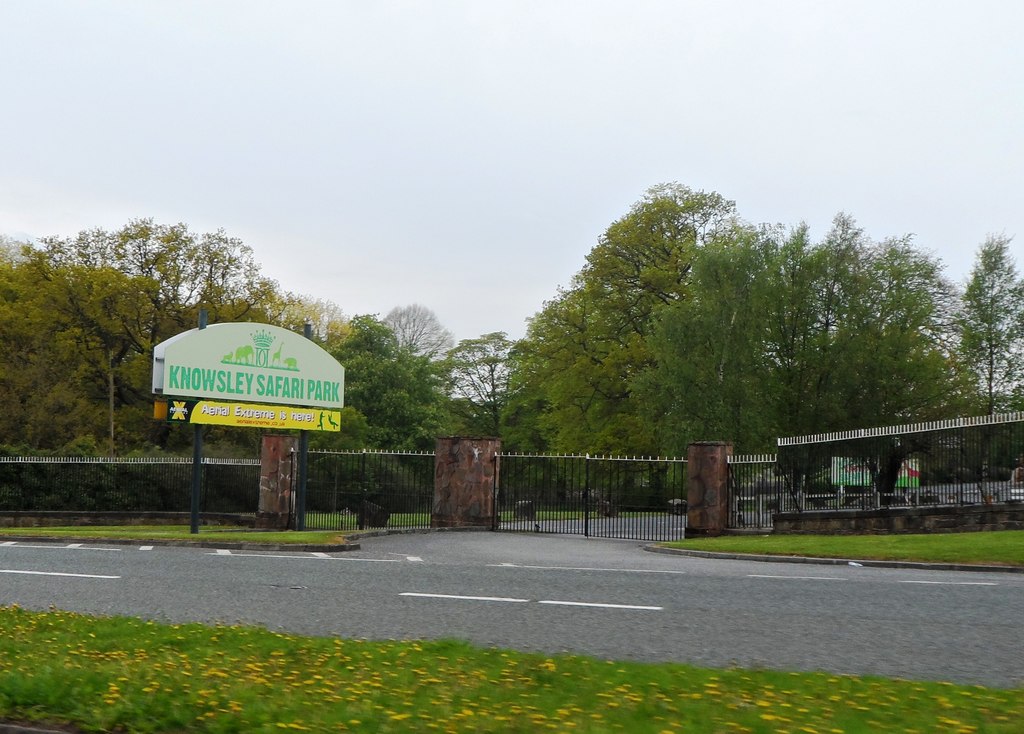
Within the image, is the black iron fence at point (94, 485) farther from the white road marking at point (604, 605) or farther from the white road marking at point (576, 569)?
the white road marking at point (604, 605)

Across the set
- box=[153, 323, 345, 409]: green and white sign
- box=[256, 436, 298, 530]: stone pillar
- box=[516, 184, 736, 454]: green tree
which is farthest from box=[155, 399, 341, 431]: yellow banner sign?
box=[516, 184, 736, 454]: green tree

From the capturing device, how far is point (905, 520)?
22.7 metres

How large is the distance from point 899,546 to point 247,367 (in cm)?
1701

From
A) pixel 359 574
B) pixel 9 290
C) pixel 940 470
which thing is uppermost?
pixel 9 290

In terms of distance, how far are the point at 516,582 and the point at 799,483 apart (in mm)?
13007

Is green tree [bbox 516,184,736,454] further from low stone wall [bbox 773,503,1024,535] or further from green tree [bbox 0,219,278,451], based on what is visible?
low stone wall [bbox 773,503,1024,535]

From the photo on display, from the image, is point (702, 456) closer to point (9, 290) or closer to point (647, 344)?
point (647, 344)

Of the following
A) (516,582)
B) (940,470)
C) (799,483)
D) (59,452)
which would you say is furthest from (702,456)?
(59,452)

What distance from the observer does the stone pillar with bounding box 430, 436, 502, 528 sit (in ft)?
96.7

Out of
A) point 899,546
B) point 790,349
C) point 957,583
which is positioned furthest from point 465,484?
point 790,349

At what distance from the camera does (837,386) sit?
4369 centimetres

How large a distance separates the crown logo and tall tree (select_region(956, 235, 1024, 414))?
3556 cm

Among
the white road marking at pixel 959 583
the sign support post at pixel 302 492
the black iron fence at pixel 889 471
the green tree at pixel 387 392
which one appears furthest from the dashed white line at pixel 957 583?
the green tree at pixel 387 392

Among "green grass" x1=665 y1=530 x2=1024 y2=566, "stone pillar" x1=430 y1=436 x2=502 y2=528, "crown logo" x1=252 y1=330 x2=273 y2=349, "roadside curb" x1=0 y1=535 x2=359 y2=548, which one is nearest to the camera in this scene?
"green grass" x1=665 y1=530 x2=1024 y2=566
